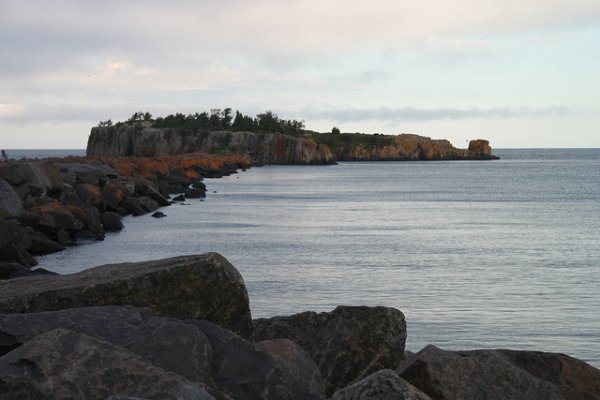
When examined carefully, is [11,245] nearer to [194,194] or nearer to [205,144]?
[194,194]

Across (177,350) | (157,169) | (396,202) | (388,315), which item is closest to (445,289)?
(388,315)

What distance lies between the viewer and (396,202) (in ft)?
180

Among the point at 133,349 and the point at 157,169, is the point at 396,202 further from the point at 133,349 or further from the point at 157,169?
the point at 133,349

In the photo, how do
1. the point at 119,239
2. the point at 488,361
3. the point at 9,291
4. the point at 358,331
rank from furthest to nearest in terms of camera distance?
the point at 119,239, the point at 358,331, the point at 9,291, the point at 488,361

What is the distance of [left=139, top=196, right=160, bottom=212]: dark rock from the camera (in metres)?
39.9

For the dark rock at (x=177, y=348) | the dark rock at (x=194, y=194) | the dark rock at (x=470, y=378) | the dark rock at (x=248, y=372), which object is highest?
the dark rock at (x=177, y=348)

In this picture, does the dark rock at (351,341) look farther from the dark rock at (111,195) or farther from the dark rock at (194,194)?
the dark rock at (194,194)

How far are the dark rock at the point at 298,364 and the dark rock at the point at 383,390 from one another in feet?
3.29

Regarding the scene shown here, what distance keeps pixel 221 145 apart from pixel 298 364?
148m

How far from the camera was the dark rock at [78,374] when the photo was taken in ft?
15.9

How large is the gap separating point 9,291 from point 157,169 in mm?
50532

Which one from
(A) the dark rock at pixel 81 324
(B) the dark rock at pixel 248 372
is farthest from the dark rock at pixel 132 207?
(B) the dark rock at pixel 248 372

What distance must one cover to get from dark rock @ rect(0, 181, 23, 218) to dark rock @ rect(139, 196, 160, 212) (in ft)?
47.1

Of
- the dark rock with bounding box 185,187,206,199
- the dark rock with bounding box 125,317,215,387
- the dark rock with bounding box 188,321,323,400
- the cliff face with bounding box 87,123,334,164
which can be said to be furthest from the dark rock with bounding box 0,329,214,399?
the cliff face with bounding box 87,123,334,164
